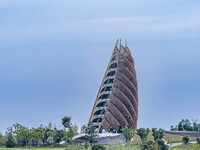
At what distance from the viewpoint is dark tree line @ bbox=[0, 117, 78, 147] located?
366 ft

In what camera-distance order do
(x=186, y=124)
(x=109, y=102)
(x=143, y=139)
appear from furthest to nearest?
(x=186, y=124) → (x=109, y=102) → (x=143, y=139)

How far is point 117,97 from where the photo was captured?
14075cm

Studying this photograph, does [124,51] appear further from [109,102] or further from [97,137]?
[97,137]

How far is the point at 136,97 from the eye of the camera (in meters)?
145

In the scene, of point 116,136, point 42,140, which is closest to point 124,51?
point 116,136

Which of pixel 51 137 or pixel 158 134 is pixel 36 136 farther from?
pixel 158 134

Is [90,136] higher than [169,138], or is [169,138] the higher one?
[90,136]

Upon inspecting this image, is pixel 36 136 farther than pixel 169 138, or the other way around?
pixel 169 138

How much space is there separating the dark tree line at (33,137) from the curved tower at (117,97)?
22.2 m

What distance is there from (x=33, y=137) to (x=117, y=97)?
32740mm

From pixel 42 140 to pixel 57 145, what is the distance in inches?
133

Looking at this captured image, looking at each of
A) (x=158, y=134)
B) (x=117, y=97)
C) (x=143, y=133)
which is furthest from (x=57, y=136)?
(x=117, y=97)

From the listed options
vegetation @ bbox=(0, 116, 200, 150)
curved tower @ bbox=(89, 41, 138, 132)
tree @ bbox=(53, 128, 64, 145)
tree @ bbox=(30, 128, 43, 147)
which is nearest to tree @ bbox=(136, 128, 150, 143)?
vegetation @ bbox=(0, 116, 200, 150)

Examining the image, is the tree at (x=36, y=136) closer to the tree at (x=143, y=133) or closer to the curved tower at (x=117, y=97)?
the tree at (x=143, y=133)
